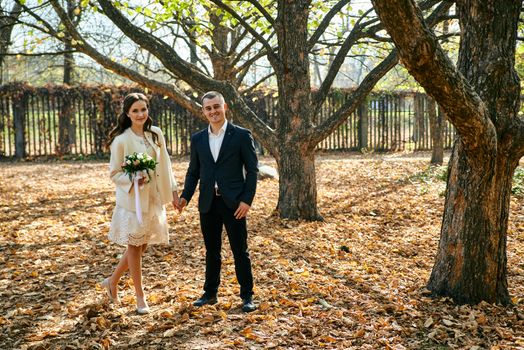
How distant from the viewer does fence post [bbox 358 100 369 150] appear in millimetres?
20391

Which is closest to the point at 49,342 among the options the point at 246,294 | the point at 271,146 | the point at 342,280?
the point at 246,294

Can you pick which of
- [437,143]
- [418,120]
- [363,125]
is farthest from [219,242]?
[418,120]

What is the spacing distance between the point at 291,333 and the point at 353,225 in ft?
13.8

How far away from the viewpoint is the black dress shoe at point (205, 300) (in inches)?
186

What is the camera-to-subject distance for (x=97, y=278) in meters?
5.70

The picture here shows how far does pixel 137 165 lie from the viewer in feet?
14.5

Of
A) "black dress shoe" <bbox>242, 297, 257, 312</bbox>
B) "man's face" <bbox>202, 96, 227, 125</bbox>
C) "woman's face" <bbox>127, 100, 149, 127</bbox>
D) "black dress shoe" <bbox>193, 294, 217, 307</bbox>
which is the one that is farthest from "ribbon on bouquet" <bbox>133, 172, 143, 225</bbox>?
"black dress shoe" <bbox>242, 297, 257, 312</bbox>

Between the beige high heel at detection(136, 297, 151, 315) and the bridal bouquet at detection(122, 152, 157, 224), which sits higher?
the bridal bouquet at detection(122, 152, 157, 224)

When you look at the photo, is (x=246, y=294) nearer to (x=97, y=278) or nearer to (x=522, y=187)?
(x=97, y=278)

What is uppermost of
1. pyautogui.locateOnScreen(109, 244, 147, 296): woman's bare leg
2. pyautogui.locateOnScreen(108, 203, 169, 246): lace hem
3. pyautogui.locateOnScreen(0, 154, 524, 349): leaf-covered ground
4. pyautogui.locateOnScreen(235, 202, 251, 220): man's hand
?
pyautogui.locateOnScreen(235, 202, 251, 220): man's hand

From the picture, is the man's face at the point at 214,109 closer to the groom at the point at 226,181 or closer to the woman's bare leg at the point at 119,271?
the groom at the point at 226,181

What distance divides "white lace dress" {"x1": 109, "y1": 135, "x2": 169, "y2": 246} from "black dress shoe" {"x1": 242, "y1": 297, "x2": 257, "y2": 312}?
0.84 m

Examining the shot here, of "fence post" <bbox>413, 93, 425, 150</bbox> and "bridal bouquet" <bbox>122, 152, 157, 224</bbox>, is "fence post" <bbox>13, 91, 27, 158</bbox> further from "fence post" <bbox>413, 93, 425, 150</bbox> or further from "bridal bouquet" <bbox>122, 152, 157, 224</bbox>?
"bridal bouquet" <bbox>122, 152, 157, 224</bbox>

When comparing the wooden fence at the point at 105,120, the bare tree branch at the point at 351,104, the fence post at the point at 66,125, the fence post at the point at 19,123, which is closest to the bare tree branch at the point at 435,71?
the bare tree branch at the point at 351,104
